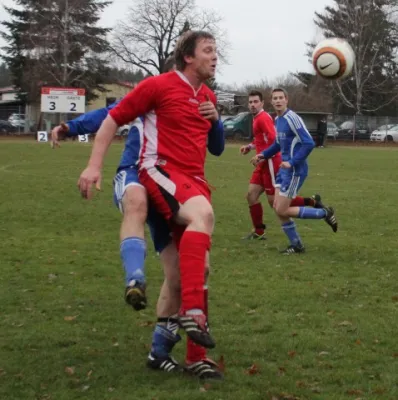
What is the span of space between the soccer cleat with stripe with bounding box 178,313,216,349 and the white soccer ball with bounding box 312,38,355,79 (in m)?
5.98

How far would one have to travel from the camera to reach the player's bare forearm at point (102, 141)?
16.6 ft

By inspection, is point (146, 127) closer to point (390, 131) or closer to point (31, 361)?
point (31, 361)

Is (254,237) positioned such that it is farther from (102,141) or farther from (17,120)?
(17,120)

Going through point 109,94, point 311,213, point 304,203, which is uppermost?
point 109,94

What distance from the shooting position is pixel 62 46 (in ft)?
214

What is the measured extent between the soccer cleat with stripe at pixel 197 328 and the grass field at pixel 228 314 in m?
0.44

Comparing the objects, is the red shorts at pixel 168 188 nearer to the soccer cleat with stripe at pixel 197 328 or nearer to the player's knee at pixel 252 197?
the soccer cleat with stripe at pixel 197 328

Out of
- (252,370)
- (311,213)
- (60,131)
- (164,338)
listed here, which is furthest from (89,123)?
(311,213)

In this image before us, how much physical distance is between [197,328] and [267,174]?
7.59 m

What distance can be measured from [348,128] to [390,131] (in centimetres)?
305

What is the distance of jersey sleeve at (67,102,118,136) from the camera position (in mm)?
5383

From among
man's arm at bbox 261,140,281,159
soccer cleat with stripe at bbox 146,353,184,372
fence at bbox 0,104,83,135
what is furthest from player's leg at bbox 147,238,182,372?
fence at bbox 0,104,83,135

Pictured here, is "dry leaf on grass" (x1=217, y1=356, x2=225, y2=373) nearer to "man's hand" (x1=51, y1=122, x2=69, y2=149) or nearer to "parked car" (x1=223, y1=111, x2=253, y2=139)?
"man's hand" (x1=51, y1=122, x2=69, y2=149)

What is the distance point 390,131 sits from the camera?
2254 inches
